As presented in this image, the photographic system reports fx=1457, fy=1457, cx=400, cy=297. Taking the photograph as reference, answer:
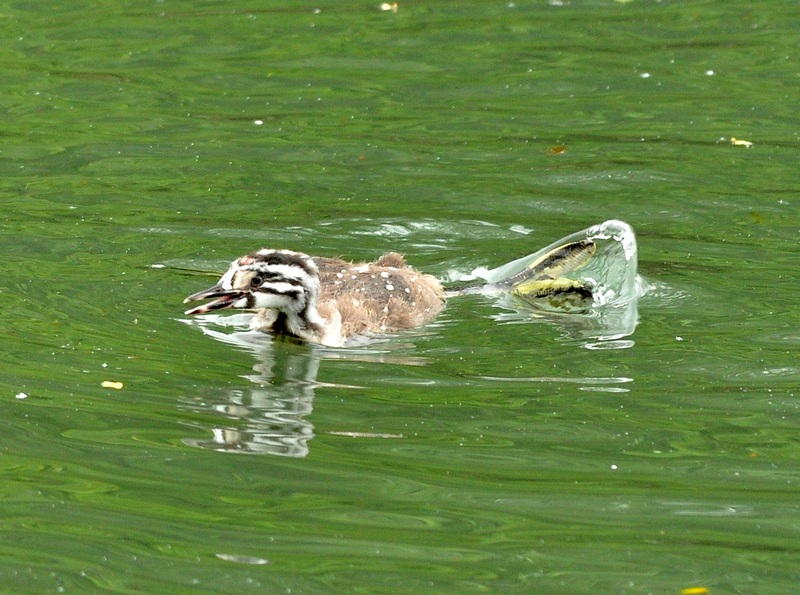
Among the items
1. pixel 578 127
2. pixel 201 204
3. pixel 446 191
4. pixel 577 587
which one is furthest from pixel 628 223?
pixel 577 587

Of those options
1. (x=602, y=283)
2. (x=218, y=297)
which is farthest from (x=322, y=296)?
(x=602, y=283)

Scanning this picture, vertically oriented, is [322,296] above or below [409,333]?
above

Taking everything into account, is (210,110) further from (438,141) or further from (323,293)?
(323,293)

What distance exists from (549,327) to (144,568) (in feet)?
12.9

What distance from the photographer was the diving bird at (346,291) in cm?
867

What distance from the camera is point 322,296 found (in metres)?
9.08

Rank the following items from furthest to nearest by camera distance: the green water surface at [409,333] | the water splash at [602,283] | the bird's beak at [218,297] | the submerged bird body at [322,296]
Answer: the water splash at [602,283] < the submerged bird body at [322,296] < the bird's beak at [218,297] < the green water surface at [409,333]

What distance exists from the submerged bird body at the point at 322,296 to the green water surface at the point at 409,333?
0.75 ft

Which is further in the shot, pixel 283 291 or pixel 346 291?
pixel 346 291

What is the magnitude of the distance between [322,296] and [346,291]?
16 centimetres

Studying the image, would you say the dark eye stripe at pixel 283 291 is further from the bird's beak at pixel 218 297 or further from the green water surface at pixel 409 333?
the green water surface at pixel 409 333

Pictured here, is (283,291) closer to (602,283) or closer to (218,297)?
(218,297)

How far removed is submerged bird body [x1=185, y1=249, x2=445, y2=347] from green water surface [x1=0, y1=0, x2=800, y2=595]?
0.23 meters

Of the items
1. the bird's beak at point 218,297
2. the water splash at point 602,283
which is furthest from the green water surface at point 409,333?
the bird's beak at point 218,297
